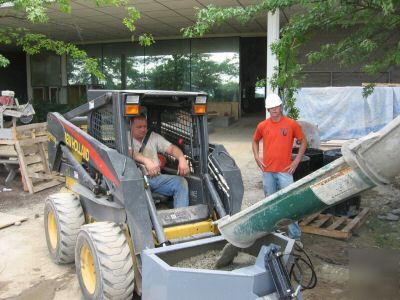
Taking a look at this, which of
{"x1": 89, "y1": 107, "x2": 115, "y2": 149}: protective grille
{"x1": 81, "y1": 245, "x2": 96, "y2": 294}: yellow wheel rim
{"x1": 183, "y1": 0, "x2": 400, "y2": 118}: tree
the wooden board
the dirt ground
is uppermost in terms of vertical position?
{"x1": 183, "y1": 0, "x2": 400, "y2": 118}: tree

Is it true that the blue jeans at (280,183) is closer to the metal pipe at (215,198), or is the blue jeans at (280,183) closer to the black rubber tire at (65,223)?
the metal pipe at (215,198)

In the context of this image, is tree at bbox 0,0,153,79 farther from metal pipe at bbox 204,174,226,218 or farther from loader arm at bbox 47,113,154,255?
metal pipe at bbox 204,174,226,218

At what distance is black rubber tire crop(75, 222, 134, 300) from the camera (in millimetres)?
3828

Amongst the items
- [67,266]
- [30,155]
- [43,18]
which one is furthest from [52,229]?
[30,155]

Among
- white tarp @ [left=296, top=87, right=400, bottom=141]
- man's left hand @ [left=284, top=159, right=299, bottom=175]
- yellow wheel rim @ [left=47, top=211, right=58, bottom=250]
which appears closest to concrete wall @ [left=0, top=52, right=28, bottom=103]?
white tarp @ [left=296, top=87, right=400, bottom=141]

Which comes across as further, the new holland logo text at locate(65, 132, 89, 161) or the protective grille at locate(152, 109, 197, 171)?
the protective grille at locate(152, 109, 197, 171)

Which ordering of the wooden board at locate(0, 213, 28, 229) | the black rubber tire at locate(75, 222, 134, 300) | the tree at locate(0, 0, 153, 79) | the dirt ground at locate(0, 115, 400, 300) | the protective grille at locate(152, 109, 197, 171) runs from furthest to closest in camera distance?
the wooden board at locate(0, 213, 28, 229) → the tree at locate(0, 0, 153, 79) → the protective grille at locate(152, 109, 197, 171) → the dirt ground at locate(0, 115, 400, 300) → the black rubber tire at locate(75, 222, 134, 300)

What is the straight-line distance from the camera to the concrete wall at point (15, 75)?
25297 millimetres

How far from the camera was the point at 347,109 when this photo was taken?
39.9 ft

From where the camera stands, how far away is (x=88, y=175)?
4988 mm

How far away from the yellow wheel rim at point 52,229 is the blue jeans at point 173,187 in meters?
1.38

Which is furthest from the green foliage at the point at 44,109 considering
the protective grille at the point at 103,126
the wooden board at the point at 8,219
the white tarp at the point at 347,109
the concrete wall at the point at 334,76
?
the protective grille at the point at 103,126

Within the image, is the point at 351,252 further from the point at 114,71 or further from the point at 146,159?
the point at 114,71

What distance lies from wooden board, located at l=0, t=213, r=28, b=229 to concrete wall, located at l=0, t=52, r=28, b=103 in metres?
19.3
